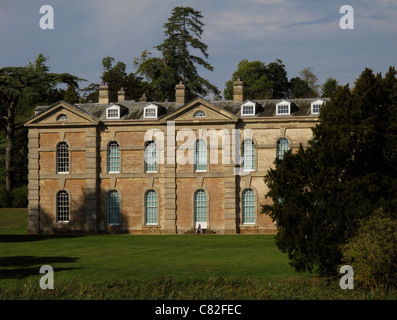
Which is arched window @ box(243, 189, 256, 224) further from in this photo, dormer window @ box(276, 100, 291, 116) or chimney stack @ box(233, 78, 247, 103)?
chimney stack @ box(233, 78, 247, 103)

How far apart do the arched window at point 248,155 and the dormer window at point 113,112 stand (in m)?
10.0

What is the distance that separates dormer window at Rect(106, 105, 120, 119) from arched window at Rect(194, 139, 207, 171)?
260 inches

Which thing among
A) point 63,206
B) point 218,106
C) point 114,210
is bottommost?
point 114,210

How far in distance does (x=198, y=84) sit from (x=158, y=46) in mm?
6218

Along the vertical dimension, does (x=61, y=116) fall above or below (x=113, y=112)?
below

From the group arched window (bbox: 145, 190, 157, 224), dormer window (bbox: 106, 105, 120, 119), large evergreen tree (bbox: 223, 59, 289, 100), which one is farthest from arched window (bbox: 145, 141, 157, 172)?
large evergreen tree (bbox: 223, 59, 289, 100)

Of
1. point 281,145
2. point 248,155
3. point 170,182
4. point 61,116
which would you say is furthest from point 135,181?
point 281,145

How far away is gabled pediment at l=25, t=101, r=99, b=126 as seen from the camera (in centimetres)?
5600

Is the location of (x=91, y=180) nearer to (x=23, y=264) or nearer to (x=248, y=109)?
(x=248, y=109)

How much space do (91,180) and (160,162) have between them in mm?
5452

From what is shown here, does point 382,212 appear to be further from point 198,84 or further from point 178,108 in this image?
point 198,84

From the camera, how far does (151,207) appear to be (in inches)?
2195

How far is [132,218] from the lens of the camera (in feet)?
183

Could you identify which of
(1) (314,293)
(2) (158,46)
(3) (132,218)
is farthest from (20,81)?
(1) (314,293)
